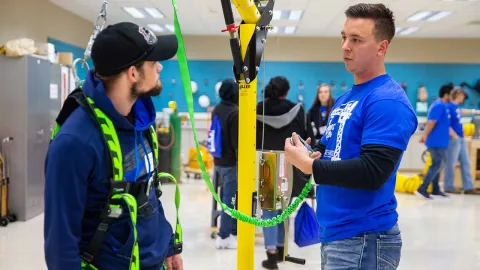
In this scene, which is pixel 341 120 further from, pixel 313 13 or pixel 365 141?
pixel 313 13

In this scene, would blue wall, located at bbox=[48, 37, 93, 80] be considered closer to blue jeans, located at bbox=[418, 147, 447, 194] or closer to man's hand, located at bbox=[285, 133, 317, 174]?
blue jeans, located at bbox=[418, 147, 447, 194]

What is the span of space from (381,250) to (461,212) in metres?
5.81

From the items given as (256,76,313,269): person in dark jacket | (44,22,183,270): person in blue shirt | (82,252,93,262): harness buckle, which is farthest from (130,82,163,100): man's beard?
(256,76,313,269): person in dark jacket

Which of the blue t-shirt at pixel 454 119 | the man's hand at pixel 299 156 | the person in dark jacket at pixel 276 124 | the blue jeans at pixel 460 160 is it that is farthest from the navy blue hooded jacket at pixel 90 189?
the blue jeans at pixel 460 160

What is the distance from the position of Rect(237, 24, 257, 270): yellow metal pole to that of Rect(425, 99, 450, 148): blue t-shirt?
602 cm

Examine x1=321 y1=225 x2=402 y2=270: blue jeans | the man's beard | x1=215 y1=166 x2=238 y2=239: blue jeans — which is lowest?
x1=215 y1=166 x2=238 y2=239: blue jeans

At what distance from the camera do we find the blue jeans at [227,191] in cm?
465

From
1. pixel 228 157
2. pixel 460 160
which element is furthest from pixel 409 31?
pixel 228 157

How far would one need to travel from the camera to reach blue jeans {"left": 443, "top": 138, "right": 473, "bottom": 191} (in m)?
7.90

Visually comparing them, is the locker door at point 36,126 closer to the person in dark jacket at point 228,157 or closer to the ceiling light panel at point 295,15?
the person in dark jacket at point 228,157

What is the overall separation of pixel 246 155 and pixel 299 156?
535mm

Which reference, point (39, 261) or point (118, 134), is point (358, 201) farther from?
point (39, 261)

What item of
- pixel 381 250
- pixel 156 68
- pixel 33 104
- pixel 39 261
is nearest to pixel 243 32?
pixel 156 68

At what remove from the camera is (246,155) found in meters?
2.18
